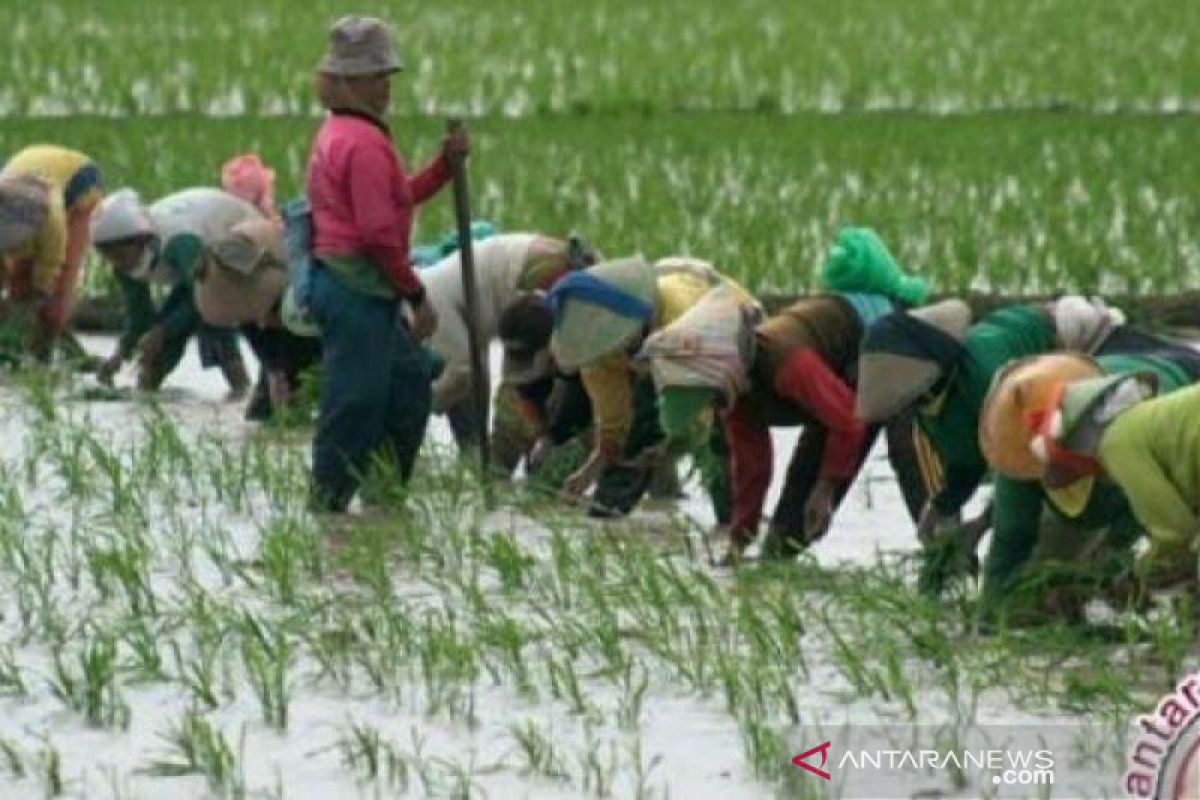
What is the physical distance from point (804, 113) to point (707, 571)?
31.3ft

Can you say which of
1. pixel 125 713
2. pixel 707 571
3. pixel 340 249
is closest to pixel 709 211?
pixel 340 249

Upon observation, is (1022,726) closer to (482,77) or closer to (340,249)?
(340,249)

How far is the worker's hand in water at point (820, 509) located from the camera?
26.3 feet

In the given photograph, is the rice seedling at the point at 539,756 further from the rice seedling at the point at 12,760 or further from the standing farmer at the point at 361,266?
the standing farmer at the point at 361,266

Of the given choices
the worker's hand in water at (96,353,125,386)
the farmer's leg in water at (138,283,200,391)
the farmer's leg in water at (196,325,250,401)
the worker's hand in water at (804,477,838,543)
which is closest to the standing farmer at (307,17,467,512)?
the worker's hand in water at (804,477,838,543)

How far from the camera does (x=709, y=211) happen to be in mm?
13672

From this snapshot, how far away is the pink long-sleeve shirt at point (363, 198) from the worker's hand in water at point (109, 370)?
→ 235cm

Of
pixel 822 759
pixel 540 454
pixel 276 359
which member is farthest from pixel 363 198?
pixel 822 759

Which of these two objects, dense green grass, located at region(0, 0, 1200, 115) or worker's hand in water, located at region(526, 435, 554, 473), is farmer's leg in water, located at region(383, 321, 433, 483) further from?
dense green grass, located at region(0, 0, 1200, 115)

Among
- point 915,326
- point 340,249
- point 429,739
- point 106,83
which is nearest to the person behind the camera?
point 429,739

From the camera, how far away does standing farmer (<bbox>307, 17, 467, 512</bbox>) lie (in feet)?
28.4

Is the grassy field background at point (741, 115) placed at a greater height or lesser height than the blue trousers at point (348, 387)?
lesser

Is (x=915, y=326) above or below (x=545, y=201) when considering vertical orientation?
above

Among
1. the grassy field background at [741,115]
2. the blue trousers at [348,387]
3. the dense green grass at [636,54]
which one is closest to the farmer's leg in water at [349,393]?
the blue trousers at [348,387]
